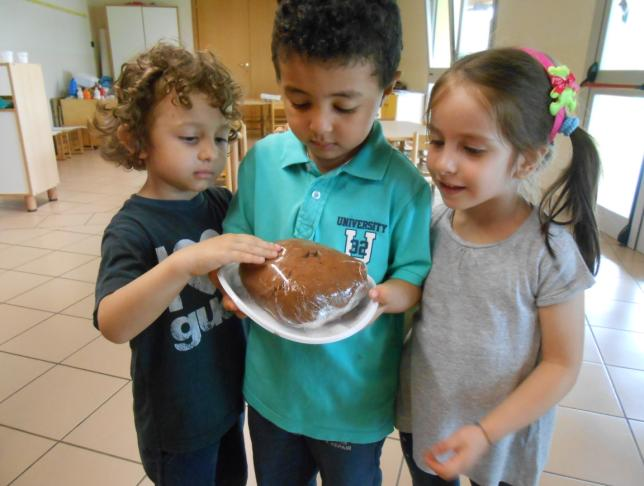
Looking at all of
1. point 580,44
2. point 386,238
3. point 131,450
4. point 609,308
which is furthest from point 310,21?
point 580,44

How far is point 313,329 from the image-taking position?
694mm

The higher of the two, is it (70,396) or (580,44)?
(580,44)

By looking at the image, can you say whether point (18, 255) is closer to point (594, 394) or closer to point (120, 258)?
point (120, 258)

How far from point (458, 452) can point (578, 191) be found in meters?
0.48

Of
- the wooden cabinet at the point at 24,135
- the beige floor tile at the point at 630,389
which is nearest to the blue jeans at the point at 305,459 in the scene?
the beige floor tile at the point at 630,389

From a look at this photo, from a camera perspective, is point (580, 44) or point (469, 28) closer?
point (580, 44)

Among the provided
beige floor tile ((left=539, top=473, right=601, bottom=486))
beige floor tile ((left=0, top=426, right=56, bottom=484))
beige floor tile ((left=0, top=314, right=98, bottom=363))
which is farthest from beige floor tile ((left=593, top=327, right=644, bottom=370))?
beige floor tile ((left=0, top=314, right=98, bottom=363))

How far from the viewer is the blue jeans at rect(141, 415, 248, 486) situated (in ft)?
3.05

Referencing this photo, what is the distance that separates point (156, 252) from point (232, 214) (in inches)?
6.4

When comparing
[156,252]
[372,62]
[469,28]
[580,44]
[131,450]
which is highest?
[469,28]

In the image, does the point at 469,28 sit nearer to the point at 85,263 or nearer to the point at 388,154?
the point at 85,263

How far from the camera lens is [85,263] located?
10.2ft

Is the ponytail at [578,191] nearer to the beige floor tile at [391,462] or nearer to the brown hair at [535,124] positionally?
the brown hair at [535,124]

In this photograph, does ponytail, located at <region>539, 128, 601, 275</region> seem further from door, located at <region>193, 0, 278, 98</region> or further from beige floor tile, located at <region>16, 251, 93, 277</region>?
door, located at <region>193, 0, 278, 98</region>
